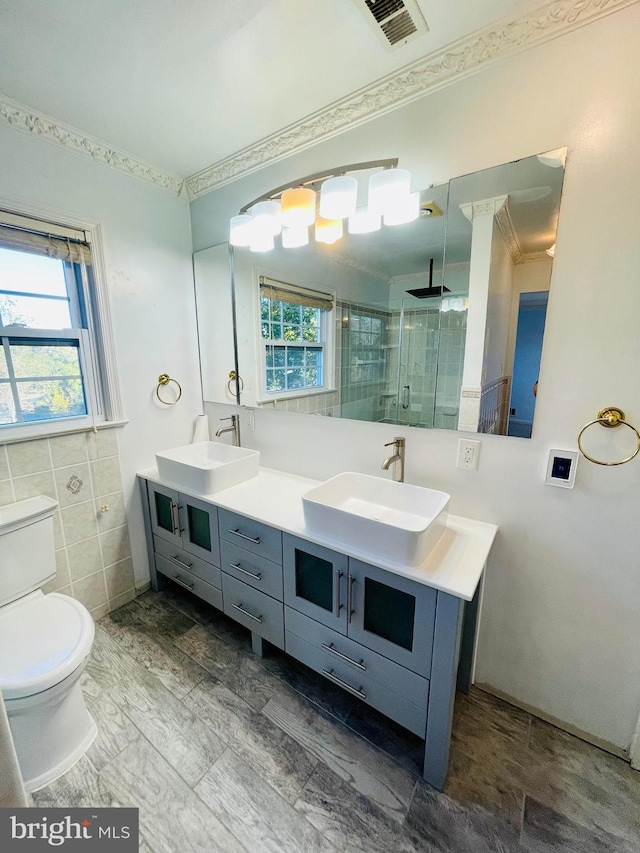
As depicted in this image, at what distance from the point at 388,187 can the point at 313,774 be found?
7.05 feet

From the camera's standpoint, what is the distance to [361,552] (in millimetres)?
1193

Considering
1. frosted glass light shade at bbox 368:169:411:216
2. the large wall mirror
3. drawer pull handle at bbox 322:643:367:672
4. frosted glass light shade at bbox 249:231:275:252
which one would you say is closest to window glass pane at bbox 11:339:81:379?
the large wall mirror

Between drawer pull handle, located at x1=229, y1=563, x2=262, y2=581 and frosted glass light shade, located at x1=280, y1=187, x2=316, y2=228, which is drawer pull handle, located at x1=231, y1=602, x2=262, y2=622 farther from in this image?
frosted glass light shade, located at x1=280, y1=187, x2=316, y2=228

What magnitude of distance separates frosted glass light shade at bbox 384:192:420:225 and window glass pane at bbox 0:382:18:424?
1.84 m

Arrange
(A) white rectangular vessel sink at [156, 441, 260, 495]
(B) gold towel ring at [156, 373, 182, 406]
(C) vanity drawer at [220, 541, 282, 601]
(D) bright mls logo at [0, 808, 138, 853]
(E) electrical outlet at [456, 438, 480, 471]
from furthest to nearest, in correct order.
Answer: (B) gold towel ring at [156, 373, 182, 406] → (A) white rectangular vessel sink at [156, 441, 260, 495] → (C) vanity drawer at [220, 541, 282, 601] → (E) electrical outlet at [456, 438, 480, 471] → (D) bright mls logo at [0, 808, 138, 853]

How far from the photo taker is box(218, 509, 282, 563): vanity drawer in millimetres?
1446

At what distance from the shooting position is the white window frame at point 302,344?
5.71ft

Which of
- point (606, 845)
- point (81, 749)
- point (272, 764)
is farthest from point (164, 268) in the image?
point (606, 845)

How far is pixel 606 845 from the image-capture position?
1.03m

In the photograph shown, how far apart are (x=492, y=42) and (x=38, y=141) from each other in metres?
1.86

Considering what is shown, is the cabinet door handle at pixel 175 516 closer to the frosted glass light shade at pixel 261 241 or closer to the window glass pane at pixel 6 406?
the window glass pane at pixel 6 406

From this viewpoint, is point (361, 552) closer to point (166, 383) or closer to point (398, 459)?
point (398, 459)

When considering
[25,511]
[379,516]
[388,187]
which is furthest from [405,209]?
[25,511]

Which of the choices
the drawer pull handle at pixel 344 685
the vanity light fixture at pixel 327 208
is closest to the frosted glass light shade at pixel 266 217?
the vanity light fixture at pixel 327 208
